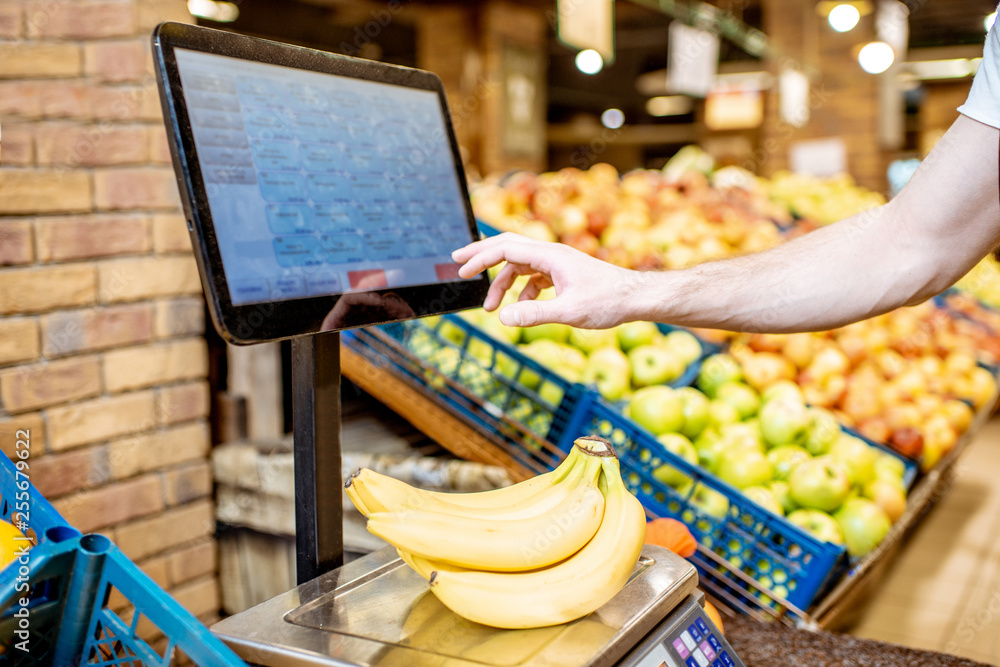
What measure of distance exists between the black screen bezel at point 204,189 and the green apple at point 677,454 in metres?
0.92

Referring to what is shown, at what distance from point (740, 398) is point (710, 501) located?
54cm

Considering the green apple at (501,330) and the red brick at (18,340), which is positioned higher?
the red brick at (18,340)

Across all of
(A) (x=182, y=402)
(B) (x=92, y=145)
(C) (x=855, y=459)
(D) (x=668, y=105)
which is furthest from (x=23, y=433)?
(D) (x=668, y=105)

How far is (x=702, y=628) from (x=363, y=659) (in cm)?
40

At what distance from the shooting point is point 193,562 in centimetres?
183

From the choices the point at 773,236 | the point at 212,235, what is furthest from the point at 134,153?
the point at 773,236

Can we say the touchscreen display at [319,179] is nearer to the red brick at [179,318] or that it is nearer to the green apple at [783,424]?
the red brick at [179,318]

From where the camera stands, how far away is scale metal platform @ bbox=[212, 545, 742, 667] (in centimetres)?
75

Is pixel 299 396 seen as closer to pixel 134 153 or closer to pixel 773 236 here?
pixel 134 153

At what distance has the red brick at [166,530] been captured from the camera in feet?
5.53

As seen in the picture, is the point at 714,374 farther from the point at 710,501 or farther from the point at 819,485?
the point at 710,501

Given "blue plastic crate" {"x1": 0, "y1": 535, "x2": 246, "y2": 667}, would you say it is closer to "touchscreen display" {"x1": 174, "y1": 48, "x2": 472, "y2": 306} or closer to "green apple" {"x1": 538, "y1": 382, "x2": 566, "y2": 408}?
"touchscreen display" {"x1": 174, "y1": 48, "x2": 472, "y2": 306}

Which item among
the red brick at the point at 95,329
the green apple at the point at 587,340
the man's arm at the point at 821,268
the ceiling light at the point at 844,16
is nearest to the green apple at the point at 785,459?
the green apple at the point at 587,340

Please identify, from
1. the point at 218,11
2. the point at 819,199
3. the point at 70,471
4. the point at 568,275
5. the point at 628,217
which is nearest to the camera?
the point at 568,275
